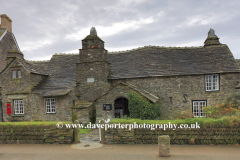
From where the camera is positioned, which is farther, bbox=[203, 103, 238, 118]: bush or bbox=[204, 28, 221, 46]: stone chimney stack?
bbox=[204, 28, 221, 46]: stone chimney stack

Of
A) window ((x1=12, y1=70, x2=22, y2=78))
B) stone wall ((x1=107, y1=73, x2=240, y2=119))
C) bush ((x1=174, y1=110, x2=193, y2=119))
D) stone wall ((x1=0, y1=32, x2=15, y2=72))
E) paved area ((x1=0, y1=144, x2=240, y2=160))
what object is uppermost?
stone wall ((x1=0, y1=32, x2=15, y2=72))

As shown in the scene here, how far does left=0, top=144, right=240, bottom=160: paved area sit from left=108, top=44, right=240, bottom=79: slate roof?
9831 mm

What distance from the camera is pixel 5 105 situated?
19.1 metres

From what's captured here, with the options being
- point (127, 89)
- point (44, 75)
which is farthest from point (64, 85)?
point (127, 89)

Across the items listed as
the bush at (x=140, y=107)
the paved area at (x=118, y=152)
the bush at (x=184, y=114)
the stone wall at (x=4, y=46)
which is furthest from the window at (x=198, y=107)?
the stone wall at (x=4, y=46)

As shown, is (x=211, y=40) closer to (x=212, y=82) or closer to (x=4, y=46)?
(x=212, y=82)

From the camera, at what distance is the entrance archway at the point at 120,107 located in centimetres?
1744

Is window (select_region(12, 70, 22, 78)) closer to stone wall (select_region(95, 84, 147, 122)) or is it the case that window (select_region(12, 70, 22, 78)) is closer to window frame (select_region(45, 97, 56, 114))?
window frame (select_region(45, 97, 56, 114))

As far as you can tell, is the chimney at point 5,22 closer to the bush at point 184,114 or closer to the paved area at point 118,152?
the paved area at point 118,152

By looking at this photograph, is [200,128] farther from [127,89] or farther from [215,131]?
[127,89]

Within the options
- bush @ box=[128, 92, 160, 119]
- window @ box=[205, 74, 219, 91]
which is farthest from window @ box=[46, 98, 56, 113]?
window @ box=[205, 74, 219, 91]

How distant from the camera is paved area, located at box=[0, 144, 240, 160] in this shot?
8.06 meters

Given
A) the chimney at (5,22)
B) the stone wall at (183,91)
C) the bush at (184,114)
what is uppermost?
the chimney at (5,22)

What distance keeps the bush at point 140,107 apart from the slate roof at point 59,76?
621 centimetres
